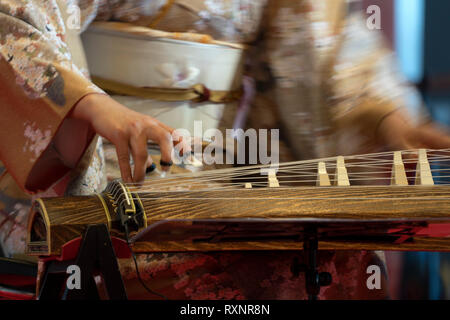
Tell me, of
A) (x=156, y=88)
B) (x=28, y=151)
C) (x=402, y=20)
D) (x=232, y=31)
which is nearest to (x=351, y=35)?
(x=232, y=31)

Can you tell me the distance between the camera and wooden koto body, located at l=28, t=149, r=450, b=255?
1.77ft

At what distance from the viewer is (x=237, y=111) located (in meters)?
1.03

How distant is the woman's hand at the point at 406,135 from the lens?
0.87 metres

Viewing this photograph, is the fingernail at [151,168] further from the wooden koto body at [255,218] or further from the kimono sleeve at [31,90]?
the wooden koto body at [255,218]

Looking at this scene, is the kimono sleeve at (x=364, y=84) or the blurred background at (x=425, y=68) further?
the blurred background at (x=425, y=68)

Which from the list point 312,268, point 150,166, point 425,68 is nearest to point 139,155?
point 150,166

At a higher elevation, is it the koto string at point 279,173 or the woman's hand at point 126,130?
the woman's hand at point 126,130

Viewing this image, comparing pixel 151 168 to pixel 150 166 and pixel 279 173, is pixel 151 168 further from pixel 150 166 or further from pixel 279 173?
pixel 279 173

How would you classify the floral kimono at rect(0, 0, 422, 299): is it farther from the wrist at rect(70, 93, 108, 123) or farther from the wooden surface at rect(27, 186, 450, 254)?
the wooden surface at rect(27, 186, 450, 254)

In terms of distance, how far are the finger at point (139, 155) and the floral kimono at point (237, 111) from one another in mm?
103

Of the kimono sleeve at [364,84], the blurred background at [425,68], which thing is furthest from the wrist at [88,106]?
the blurred background at [425,68]

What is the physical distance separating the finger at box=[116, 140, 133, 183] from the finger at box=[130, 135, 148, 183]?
0.01 metres
